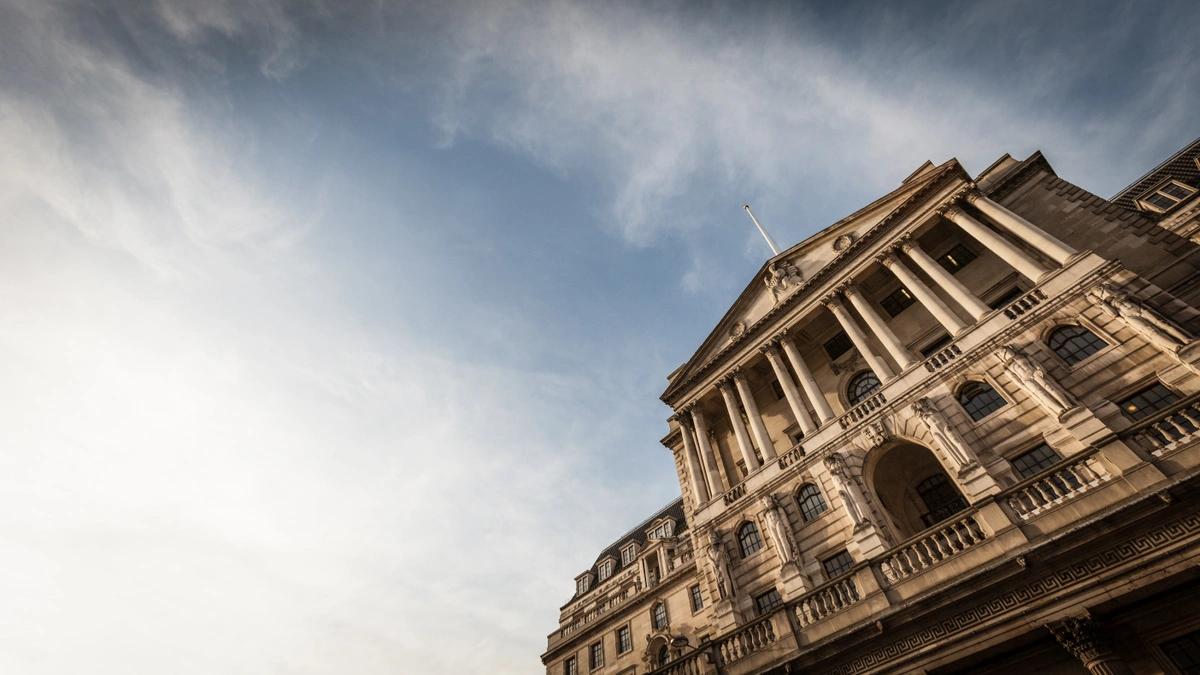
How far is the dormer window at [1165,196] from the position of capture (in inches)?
1140

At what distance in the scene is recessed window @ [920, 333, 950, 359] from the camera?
21.4 m

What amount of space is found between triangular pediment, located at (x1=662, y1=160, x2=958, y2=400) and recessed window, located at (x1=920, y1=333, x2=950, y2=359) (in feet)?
18.9

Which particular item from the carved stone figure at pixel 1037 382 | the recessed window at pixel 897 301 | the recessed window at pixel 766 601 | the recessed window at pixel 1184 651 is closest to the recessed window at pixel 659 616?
the recessed window at pixel 766 601

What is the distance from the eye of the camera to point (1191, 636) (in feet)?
33.1

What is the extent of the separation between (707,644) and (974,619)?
317 inches

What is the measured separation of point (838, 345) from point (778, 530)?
418 inches

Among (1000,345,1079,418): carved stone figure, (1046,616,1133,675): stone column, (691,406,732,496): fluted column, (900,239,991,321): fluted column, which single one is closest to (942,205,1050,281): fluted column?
(900,239,991,321): fluted column

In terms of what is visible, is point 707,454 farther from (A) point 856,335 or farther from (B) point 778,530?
(A) point 856,335

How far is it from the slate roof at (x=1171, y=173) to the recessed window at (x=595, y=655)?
1655 inches

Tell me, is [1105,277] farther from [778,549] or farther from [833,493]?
[778,549]

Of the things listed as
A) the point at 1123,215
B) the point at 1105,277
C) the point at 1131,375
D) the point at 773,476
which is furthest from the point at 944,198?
the point at 773,476

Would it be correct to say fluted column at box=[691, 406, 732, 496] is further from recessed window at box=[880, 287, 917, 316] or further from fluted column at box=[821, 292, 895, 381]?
recessed window at box=[880, 287, 917, 316]

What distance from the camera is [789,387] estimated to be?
959 inches

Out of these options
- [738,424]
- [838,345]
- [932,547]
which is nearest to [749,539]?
[738,424]
